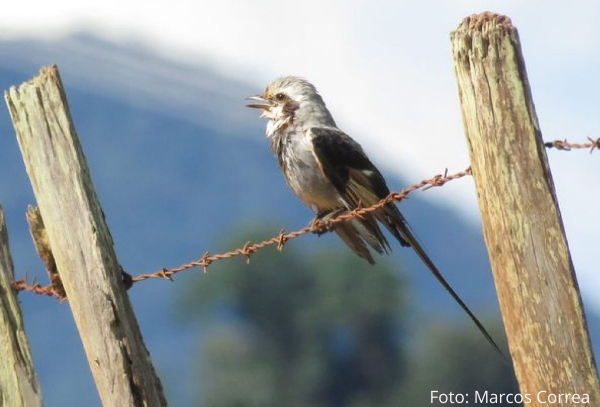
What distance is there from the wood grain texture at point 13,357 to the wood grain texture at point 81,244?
358mm

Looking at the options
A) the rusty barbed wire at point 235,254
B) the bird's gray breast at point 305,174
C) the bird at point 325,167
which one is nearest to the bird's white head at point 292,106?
the bird at point 325,167

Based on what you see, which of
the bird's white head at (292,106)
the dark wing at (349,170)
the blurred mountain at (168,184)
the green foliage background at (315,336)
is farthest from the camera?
the blurred mountain at (168,184)

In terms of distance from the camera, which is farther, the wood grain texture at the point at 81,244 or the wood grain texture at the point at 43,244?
the wood grain texture at the point at 43,244

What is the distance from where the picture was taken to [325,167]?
9000mm

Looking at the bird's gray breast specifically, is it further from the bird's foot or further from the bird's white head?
the bird's white head

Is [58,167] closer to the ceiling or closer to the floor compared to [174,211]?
closer to the floor

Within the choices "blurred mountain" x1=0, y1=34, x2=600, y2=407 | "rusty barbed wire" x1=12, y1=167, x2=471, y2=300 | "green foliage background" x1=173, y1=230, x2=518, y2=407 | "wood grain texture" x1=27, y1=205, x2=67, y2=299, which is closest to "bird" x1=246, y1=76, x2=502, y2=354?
"rusty barbed wire" x1=12, y1=167, x2=471, y2=300

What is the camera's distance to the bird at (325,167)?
8727mm

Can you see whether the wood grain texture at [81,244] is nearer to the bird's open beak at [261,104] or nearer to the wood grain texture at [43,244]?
the wood grain texture at [43,244]

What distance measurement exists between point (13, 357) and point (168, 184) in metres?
72.9

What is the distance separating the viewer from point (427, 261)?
281 inches

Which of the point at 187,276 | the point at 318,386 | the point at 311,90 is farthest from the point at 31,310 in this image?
the point at 311,90

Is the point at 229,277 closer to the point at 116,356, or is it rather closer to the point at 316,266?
the point at 316,266

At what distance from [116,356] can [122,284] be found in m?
0.28
